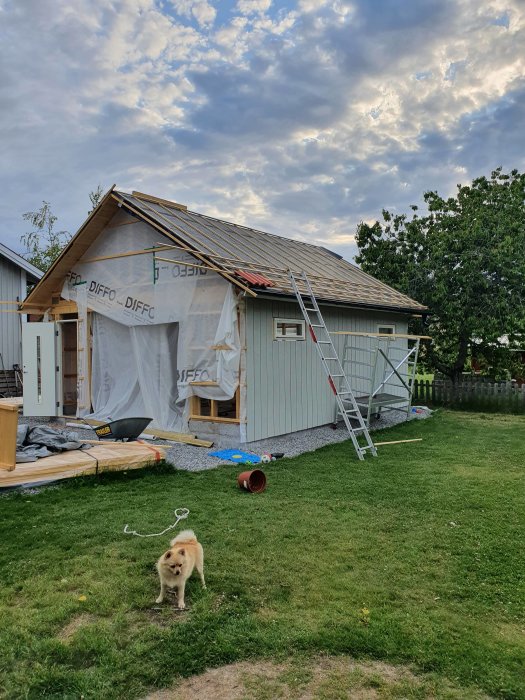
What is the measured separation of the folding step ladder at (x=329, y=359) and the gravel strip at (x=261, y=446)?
573mm

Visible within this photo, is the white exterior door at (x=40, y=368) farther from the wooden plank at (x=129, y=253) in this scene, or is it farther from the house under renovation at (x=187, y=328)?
the wooden plank at (x=129, y=253)

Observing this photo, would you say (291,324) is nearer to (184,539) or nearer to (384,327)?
(384,327)

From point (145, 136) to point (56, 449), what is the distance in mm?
9695

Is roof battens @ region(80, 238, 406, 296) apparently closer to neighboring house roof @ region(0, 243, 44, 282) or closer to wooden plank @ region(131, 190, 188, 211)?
wooden plank @ region(131, 190, 188, 211)

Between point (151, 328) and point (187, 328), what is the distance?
114cm

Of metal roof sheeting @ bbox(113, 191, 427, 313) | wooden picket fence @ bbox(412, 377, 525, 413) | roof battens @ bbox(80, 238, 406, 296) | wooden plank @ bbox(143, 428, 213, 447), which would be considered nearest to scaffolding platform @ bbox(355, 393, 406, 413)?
metal roof sheeting @ bbox(113, 191, 427, 313)

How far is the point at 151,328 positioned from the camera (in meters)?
9.62

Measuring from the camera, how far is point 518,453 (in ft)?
27.5

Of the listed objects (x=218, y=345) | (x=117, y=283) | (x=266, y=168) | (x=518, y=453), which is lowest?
(x=518, y=453)

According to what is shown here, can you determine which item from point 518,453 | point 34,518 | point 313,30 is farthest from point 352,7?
point 34,518

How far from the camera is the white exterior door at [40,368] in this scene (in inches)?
411

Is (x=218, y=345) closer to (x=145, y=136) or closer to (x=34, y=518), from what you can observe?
(x=34, y=518)

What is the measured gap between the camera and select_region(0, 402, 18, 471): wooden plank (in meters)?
5.75

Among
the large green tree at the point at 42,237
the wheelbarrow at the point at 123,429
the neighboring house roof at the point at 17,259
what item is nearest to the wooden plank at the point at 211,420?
the wheelbarrow at the point at 123,429
